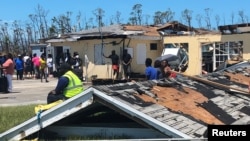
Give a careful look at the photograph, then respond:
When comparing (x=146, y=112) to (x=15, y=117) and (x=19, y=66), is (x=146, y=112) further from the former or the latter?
(x=19, y=66)

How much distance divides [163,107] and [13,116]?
16.3 ft

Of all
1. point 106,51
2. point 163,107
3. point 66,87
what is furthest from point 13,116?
point 106,51

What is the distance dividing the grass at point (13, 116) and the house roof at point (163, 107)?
2.13 metres

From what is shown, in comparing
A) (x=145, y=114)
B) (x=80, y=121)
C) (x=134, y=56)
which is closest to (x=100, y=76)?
(x=134, y=56)

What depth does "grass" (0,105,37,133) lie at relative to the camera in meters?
10.6

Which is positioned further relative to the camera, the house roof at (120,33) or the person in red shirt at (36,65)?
the person in red shirt at (36,65)

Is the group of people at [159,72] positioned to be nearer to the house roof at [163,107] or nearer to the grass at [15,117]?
the house roof at [163,107]

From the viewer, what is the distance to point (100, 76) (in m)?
27.0

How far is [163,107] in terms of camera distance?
8.25 metres

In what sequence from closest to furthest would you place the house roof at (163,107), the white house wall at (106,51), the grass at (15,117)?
1. the house roof at (163,107)
2. the grass at (15,117)
3. the white house wall at (106,51)

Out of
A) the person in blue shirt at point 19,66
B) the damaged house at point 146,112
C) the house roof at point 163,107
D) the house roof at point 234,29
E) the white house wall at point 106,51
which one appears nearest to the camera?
the house roof at point 163,107

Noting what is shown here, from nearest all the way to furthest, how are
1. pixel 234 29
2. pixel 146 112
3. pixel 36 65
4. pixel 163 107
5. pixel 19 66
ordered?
pixel 146 112 < pixel 163 107 < pixel 234 29 < pixel 19 66 < pixel 36 65

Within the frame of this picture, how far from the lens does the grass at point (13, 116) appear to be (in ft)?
34.7

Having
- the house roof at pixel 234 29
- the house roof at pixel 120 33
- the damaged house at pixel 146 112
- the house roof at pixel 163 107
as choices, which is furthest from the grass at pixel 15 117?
the house roof at pixel 234 29
